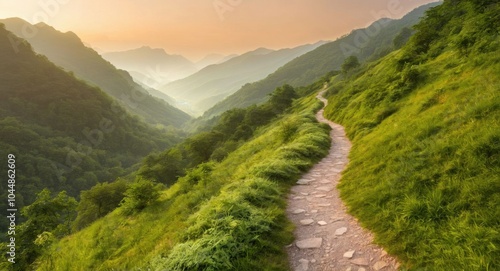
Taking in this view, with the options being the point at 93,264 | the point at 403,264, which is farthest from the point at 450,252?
the point at 93,264

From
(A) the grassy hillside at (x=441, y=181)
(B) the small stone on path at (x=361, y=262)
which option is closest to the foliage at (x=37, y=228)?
(B) the small stone on path at (x=361, y=262)

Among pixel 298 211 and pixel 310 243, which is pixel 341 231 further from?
pixel 298 211

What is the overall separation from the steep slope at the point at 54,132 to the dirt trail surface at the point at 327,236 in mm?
149571

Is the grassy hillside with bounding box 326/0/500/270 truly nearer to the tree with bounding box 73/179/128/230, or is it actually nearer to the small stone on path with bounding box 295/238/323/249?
the small stone on path with bounding box 295/238/323/249

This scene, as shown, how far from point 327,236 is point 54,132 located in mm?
211650

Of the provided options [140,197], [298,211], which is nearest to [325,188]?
[298,211]

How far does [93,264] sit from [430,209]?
13143 mm

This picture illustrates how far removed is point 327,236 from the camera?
6.80 metres

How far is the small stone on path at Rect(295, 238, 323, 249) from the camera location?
6.49 meters

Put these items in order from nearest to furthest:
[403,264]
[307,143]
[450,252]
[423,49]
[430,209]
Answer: [450,252], [403,264], [430,209], [307,143], [423,49]

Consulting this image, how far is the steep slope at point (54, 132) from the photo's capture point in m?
134

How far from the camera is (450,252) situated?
15.5 feet

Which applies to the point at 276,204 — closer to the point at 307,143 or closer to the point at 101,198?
the point at 307,143

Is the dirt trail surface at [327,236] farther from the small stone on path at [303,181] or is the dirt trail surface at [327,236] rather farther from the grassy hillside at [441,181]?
the grassy hillside at [441,181]
